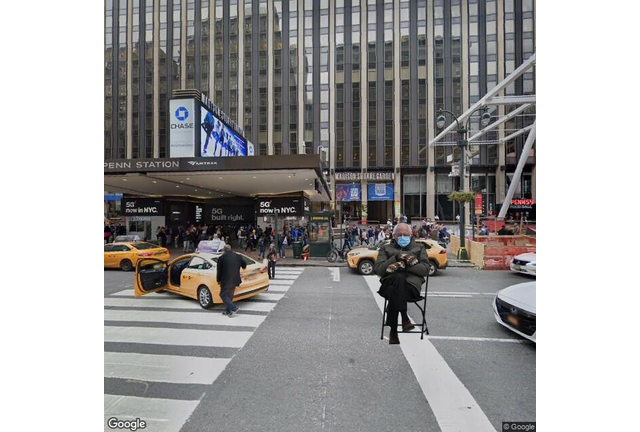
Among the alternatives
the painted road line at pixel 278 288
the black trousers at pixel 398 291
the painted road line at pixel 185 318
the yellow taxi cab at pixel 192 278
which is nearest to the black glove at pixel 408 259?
the black trousers at pixel 398 291

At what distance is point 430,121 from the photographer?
2823cm

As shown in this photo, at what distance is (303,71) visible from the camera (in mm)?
31234

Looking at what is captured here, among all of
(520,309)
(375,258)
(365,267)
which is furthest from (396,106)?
(520,309)

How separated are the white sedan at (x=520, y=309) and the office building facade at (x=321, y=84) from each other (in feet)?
83.8

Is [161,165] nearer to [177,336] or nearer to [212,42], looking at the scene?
[177,336]

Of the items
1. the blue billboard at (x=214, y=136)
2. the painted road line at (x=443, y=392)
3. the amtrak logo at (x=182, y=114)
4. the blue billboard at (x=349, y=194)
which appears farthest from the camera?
the blue billboard at (x=349, y=194)

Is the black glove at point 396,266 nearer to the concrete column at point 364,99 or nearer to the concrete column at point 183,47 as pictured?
the concrete column at point 364,99

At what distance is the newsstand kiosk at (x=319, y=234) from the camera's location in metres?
13.1

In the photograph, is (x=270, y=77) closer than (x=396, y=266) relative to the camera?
No

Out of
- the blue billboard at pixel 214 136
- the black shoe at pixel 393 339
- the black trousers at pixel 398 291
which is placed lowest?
the black shoe at pixel 393 339

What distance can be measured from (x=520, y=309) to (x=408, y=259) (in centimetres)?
228

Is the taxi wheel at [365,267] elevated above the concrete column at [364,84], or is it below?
below
